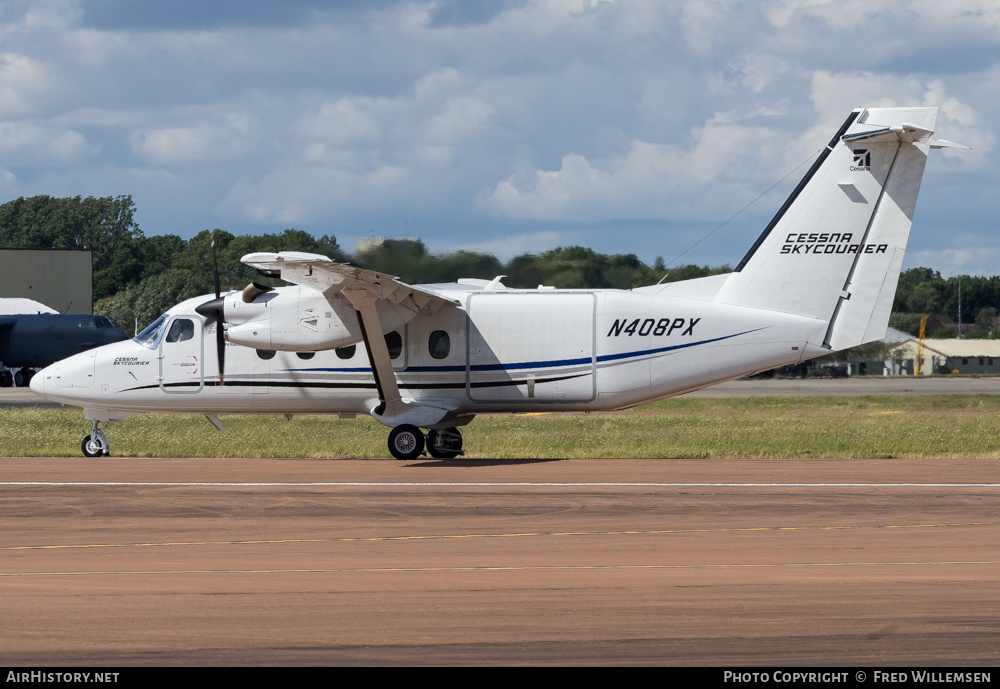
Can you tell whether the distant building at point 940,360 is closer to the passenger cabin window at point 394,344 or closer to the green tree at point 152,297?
the green tree at point 152,297

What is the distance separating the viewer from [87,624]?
310 inches

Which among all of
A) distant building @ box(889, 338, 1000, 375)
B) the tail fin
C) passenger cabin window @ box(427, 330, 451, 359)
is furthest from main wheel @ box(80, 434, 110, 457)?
distant building @ box(889, 338, 1000, 375)

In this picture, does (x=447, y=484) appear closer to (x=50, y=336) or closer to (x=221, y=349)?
(x=221, y=349)

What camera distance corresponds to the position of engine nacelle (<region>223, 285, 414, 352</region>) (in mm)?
19781

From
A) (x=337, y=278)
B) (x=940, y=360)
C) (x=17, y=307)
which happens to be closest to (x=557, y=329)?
(x=337, y=278)

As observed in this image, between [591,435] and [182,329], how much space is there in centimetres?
1148

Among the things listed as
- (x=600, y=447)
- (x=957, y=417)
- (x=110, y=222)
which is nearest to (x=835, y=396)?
(x=957, y=417)

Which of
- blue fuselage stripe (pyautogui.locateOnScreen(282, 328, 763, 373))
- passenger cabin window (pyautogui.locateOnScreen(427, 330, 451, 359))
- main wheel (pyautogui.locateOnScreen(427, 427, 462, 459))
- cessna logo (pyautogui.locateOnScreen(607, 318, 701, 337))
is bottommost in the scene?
main wheel (pyautogui.locateOnScreen(427, 427, 462, 459))

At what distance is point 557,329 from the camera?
799 inches

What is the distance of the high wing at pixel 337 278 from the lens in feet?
57.4

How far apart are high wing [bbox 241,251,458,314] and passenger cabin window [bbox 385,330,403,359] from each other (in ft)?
2.12

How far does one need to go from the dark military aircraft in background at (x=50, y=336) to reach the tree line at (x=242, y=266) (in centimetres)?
233

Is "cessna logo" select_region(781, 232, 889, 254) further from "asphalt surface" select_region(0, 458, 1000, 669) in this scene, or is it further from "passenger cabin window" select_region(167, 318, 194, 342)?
"passenger cabin window" select_region(167, 318, 194, 342)

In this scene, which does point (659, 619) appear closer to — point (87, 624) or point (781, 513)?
point (87, 624)
